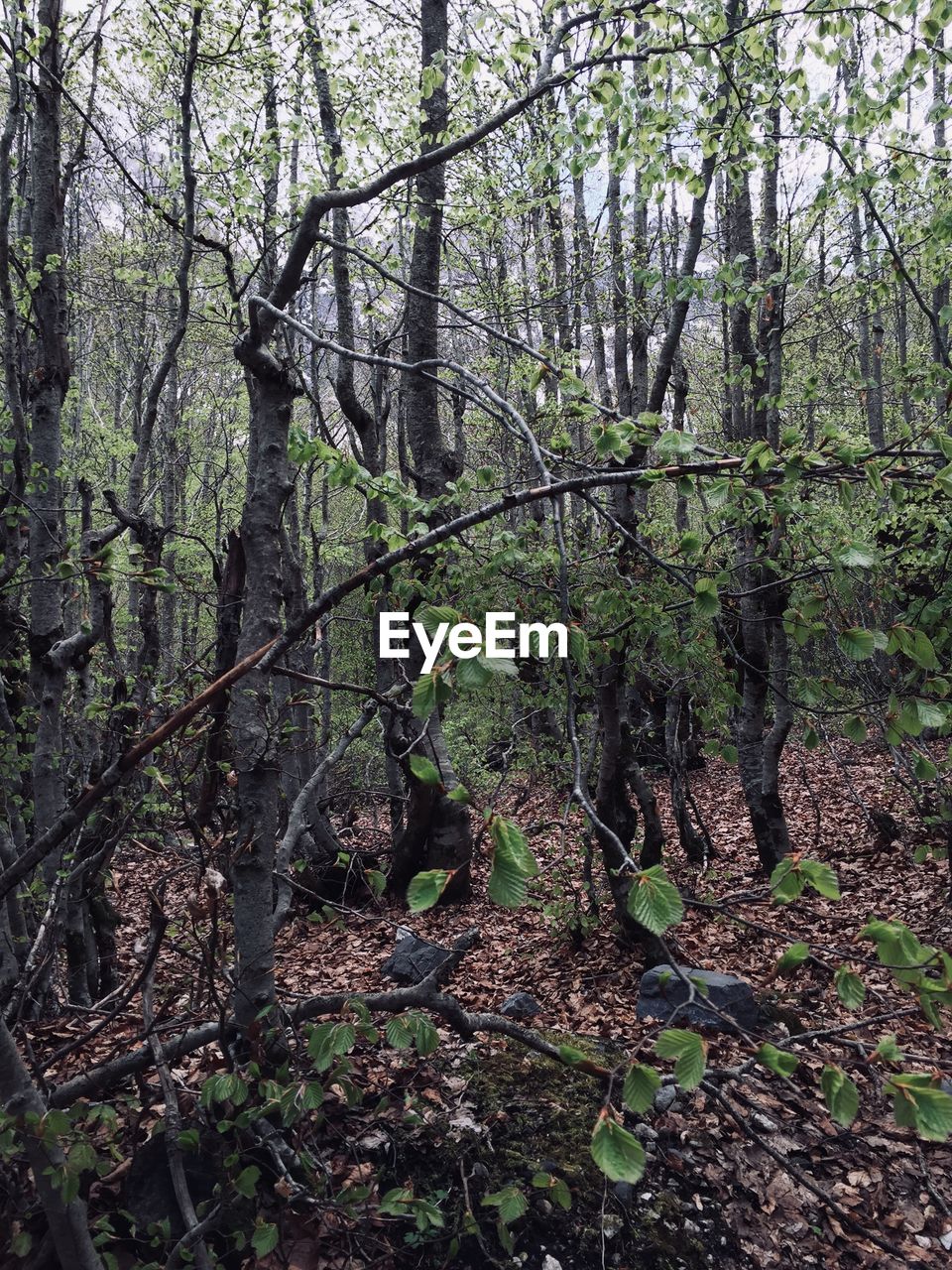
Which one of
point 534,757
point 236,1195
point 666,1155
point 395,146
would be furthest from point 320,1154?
point 395,146

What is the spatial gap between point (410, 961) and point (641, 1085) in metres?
4.68

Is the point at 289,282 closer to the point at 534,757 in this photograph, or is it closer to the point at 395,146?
the point at 534,757

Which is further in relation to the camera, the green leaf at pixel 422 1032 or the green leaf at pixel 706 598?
the green leaf at pixel 422 1032

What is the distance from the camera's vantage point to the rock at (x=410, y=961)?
5534 millimetres

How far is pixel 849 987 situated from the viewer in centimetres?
141

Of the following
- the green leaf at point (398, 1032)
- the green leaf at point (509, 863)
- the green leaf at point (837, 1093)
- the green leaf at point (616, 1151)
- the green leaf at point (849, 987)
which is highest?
the green leaf at point (509, 863)

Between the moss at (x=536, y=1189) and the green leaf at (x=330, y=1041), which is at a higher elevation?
the green leaf at (x=330, y=1041)

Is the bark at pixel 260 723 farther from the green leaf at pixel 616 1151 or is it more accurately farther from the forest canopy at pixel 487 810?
the green leaf at pixel 616 1151

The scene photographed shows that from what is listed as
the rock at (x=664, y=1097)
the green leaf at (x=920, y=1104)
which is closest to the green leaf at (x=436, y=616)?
the green leaf at (x=920, y=1104)

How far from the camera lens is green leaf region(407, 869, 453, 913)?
4.13ft

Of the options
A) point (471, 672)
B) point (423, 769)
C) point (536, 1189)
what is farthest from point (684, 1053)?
point (536, 1189)

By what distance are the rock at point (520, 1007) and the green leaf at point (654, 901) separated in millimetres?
3839

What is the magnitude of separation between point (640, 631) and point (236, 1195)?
2.75 m

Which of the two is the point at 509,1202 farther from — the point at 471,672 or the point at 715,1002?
the point at 715,1002
